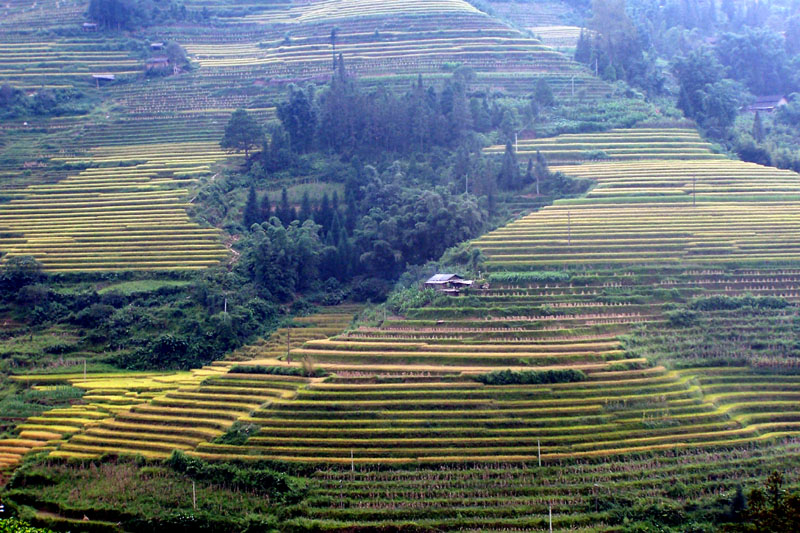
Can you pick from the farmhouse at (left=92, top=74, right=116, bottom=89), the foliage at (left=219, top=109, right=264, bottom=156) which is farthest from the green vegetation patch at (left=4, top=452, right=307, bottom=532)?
the farmhouse at (left=92, top=74, right=116, bottom=89)

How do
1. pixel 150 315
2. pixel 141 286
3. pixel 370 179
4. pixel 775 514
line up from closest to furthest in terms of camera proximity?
pixel 775 514 → pixel 150 315 → pixel 141 286 → pixel 370 179

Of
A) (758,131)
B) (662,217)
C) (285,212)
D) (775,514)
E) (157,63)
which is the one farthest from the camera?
(157,63)

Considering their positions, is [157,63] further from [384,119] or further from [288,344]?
[288,344]

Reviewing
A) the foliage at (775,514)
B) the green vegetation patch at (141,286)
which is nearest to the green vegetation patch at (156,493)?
the foliage at (775,514)

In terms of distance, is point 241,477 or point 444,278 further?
point 444,278

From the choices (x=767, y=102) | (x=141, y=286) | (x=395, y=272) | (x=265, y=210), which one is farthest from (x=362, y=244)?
(x=767, y=102)

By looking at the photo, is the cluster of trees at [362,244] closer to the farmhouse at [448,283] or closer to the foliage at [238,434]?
the farmhouse at [448,283]
